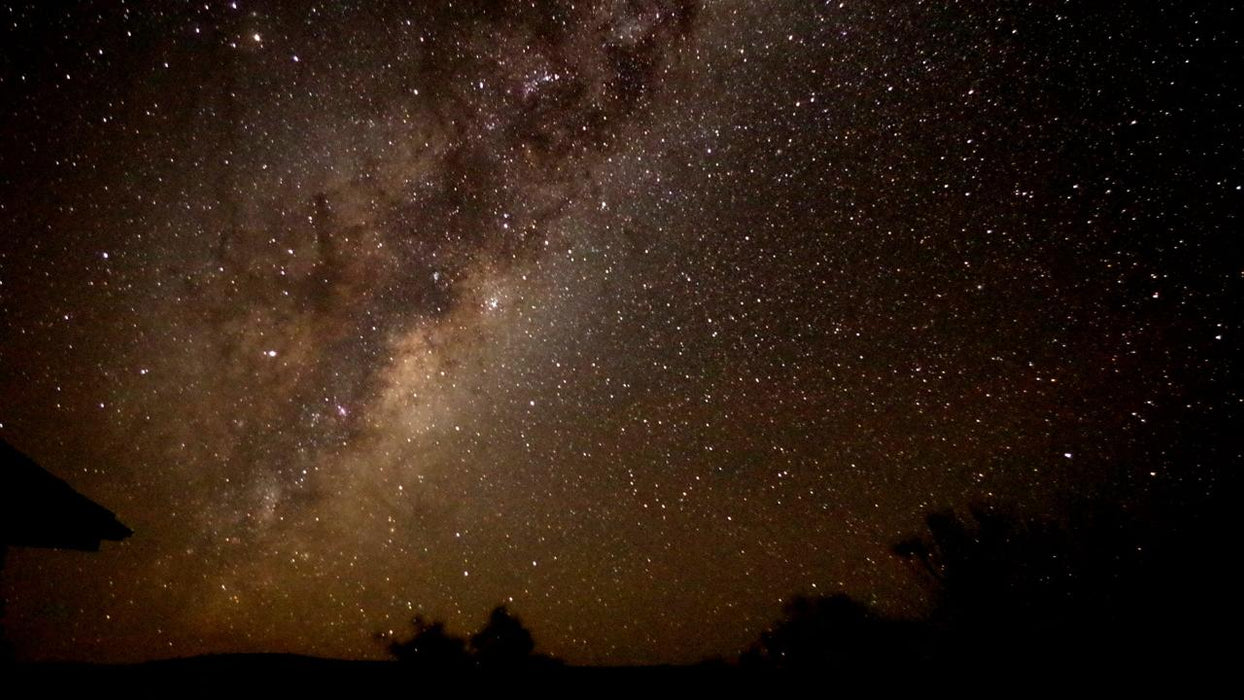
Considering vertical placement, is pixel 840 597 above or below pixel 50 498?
below

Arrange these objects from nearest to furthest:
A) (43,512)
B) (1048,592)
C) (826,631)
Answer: (43,512) → (1048,592) → (826,631)

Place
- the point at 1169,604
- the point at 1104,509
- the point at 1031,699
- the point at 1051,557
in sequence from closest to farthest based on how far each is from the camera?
the point at 1031,699, the point at 1169,604, the point at 1104,509, the point at 1051,557

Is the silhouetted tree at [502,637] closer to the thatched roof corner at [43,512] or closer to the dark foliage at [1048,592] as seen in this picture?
the dark foliage at [1048,592]

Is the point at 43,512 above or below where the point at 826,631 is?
above

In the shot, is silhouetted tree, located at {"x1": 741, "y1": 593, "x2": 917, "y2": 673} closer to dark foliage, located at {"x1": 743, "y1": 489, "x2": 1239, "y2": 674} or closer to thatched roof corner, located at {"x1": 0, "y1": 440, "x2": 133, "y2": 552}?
dark foliage, located at {"x1": 743, "y1": 489, "x2": 1239, "y2": 674}

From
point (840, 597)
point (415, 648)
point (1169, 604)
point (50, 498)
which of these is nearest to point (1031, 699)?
point (50, 498)

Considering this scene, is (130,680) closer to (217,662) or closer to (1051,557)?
(217,662)

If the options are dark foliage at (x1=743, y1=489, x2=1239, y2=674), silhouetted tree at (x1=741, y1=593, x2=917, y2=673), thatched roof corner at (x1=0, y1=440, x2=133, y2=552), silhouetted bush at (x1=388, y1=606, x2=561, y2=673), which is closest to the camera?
thatched roof corner at (x1=0, y1=440, x2=133, y2=552)

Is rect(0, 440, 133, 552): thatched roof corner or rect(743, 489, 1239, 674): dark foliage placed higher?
rect(0, 440, 133, 552): thatched roof corner

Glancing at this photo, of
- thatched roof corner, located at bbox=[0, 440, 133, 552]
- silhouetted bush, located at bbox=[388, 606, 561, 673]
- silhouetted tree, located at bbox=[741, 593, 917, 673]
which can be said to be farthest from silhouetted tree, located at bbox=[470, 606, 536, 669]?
thatched roof corner, located at bbox=[0, 440, 133, 552]

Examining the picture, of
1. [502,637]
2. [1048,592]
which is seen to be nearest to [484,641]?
[502,637]

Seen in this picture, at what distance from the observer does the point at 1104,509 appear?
1222cm

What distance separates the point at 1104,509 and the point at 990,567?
299 centimetres

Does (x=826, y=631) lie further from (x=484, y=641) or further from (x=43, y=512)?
(x=43, y=512)
